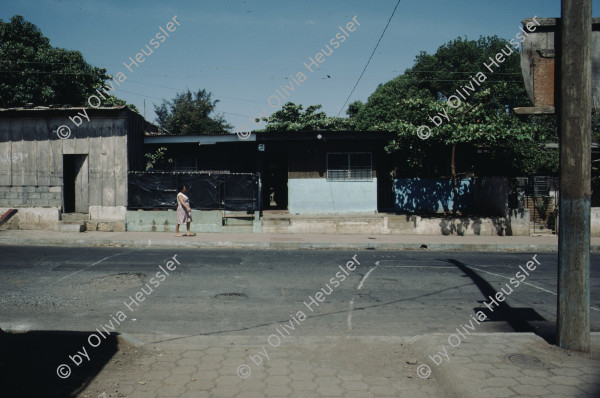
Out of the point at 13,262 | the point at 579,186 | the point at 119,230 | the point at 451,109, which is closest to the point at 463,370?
the point at 579,186

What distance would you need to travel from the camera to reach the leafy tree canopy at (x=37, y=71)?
24.5 meters

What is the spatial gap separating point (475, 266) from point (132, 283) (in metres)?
7.39

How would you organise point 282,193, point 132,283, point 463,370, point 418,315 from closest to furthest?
point 463,370
point 418,315
point 132,283
point 282,193

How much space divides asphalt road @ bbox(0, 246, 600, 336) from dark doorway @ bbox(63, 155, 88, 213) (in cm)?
590

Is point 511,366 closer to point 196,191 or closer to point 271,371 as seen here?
point 271,371

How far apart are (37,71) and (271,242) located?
2117 cm

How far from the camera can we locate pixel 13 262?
917cm

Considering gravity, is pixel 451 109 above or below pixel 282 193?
above

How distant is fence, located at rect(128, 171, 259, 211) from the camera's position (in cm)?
1549

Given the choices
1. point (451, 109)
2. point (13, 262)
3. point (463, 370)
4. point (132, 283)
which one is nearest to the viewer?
point (463, 370)

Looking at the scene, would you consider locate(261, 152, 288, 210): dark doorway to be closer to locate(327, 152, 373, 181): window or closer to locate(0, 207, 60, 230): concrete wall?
locate(327, 152, 373, 181): window

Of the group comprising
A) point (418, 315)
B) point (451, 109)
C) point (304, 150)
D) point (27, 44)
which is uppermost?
point (27, 44)

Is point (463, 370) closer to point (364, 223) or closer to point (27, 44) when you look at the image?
point (364, 223)

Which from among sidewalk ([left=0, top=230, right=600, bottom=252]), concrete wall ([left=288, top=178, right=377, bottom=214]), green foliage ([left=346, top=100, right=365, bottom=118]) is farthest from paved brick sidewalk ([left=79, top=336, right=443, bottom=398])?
green foliage ([left=346, top=100, right=365, bottom=118])
